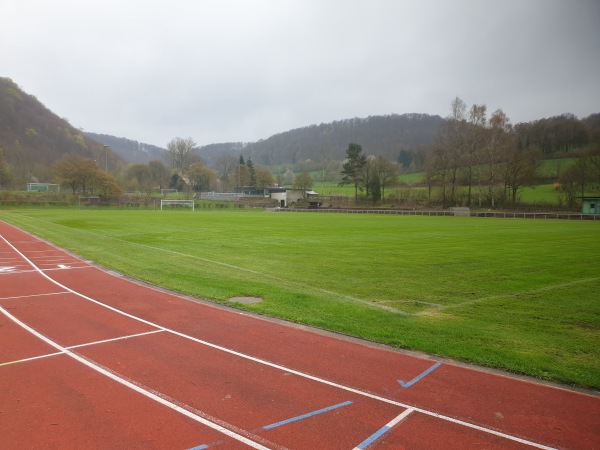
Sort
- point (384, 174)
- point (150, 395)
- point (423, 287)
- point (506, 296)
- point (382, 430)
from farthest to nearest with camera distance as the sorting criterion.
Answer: point (384, 174) → point (423, 287) → point (506, 296) → point (150, 395) → point (382, 430)

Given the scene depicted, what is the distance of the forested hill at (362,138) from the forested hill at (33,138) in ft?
261

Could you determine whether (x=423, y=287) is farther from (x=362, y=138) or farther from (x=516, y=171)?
(x=362, y=138)

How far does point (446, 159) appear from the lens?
84062 mm

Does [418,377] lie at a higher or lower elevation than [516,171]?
lower

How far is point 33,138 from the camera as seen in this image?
145500 millimetres

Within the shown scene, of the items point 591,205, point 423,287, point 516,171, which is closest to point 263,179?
point 516,171

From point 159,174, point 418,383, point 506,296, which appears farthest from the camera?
point 159,174

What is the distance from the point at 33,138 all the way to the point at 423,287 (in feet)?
563

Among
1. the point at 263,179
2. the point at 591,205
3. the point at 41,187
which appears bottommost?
the point at 591,205

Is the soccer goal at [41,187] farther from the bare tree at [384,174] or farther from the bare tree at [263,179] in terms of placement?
the bare tree at [384,174]

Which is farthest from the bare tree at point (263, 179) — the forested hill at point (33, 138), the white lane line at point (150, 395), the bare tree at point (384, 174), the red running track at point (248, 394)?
the white lane line at point (150, 395)

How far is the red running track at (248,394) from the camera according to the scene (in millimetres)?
4926

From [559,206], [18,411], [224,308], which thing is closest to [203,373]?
[18,411]

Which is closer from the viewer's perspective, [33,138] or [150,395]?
[150,395]
